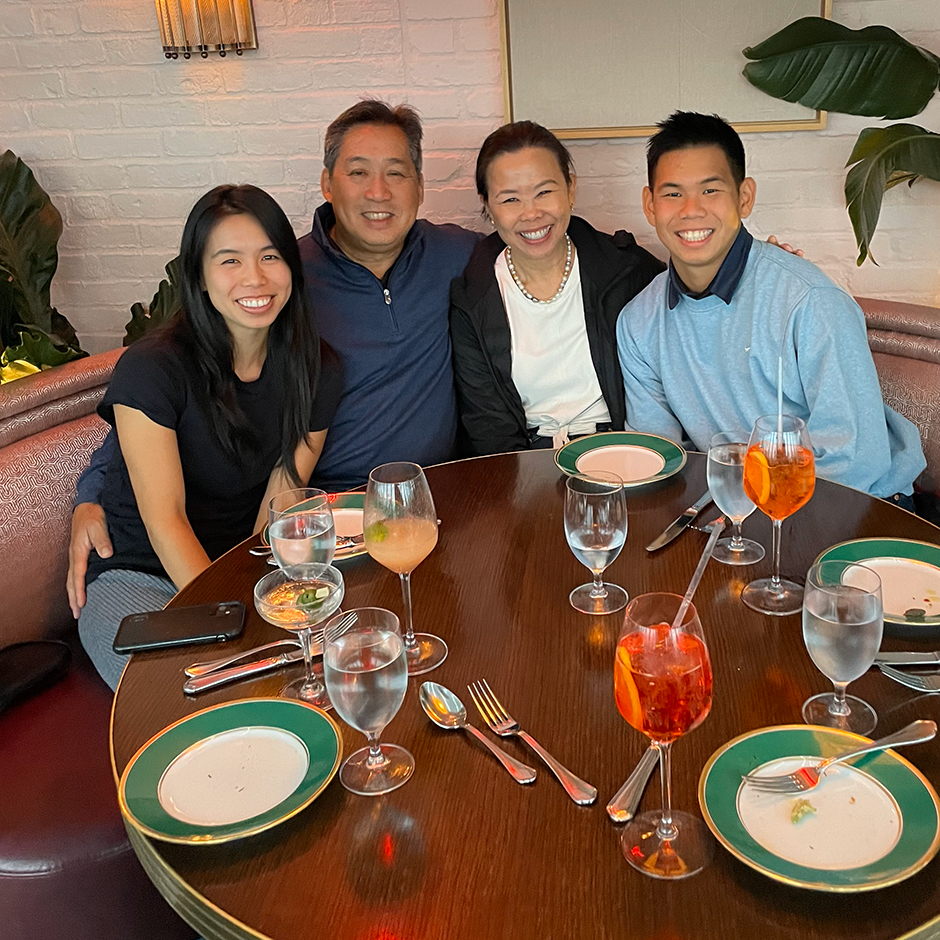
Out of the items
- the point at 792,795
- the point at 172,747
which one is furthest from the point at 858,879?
the point at 172,747

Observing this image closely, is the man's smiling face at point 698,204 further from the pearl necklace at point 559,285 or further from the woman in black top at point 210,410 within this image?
the woman in black top at point 210,410

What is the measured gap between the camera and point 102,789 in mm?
1429

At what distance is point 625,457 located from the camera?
1.68 m

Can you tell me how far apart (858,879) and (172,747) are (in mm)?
661

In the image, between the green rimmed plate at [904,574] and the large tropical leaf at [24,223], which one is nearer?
the green rimmed plate at [904,574]

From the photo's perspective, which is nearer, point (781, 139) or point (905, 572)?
point (905, 572)

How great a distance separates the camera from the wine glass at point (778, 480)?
3.98 ft

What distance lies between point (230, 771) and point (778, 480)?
0.74 meters

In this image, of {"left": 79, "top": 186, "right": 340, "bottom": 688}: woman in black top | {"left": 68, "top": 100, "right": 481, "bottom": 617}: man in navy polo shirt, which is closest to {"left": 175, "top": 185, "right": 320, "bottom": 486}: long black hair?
{"left": 79, "top": 186, "right": 340, "bottom": 688}: woman in black top

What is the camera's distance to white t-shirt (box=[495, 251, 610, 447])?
2.30 m

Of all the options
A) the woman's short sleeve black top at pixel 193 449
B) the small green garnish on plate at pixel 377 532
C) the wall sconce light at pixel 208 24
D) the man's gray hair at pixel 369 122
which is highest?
the wall sconce light at pixel 208 24

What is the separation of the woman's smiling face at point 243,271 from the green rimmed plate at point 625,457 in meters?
0.65

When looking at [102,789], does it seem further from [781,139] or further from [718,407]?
[781,139]

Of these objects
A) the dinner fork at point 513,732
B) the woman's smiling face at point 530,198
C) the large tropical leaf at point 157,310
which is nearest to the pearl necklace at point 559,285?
the woman's smiling face at point 530,198
